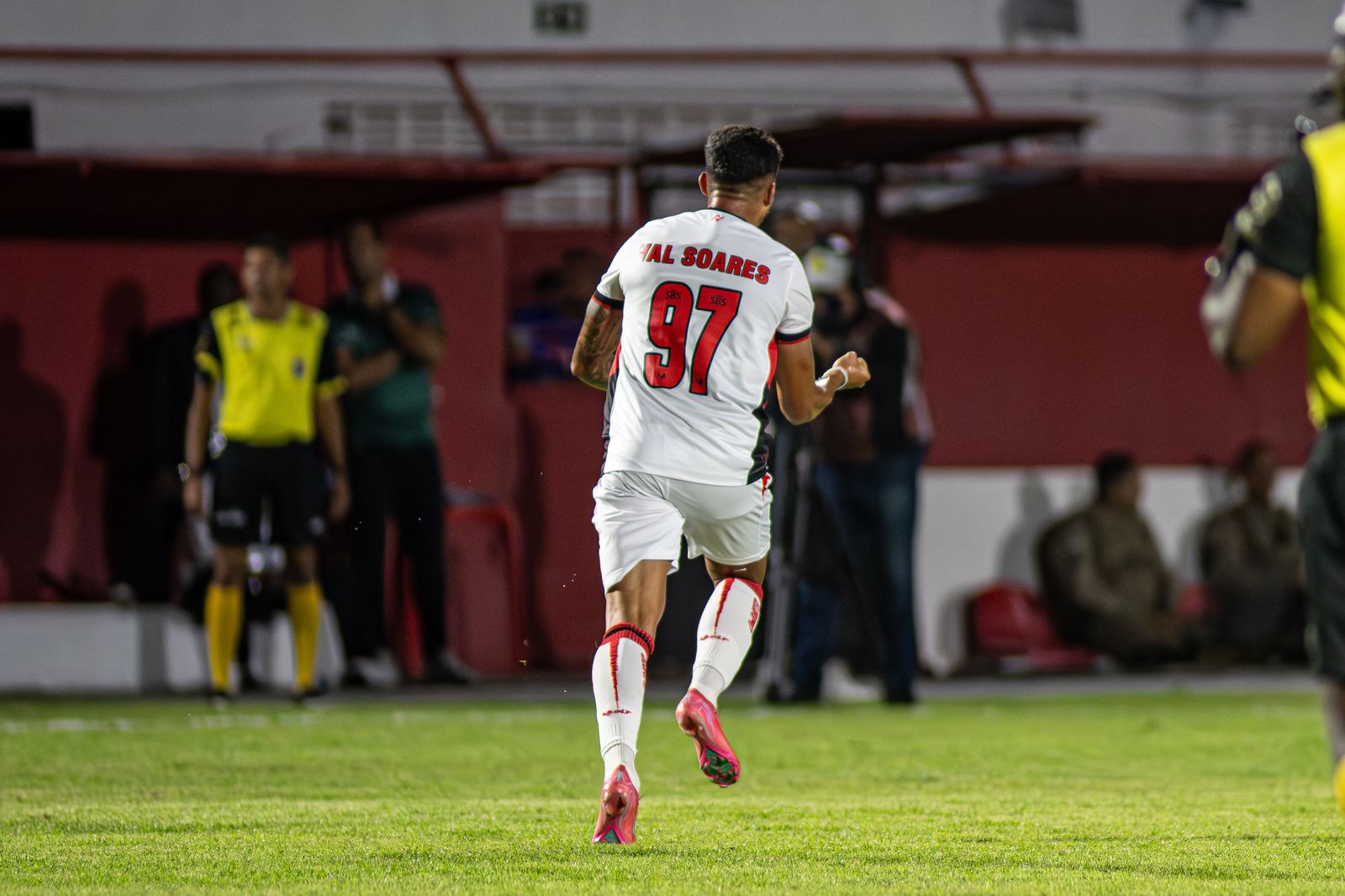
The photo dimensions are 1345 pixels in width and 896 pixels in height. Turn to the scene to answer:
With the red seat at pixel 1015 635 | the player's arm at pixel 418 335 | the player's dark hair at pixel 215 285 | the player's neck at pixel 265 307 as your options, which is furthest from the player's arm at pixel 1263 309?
the red seat at pixel 1015 635

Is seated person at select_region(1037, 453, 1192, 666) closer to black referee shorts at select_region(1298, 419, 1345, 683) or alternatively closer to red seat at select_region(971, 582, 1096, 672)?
red seat at select_region(971, 582, 1096, 672)

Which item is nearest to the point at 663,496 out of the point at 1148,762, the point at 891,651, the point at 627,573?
the point at 627,573

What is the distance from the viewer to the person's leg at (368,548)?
551 inches

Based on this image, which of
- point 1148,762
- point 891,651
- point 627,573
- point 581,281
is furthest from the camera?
point 581,281

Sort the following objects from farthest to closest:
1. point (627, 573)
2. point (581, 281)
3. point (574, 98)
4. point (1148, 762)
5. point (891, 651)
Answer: point (574, 98)
point (581, 281)
point (891, 651)
point (1148, 762)
point (627, 573)

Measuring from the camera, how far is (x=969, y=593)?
16.0 metres

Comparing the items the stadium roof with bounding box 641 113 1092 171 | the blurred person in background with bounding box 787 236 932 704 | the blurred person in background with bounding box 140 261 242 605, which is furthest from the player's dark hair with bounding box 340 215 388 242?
the blurred person in background with bounding box 787 236 932 704

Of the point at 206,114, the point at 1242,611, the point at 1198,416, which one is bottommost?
the point at 1242,611

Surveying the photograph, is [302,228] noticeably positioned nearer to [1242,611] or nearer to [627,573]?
[1242,611]

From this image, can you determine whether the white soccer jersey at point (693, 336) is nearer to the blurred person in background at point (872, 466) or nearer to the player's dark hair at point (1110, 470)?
the blurred person in background at point (872, 466)

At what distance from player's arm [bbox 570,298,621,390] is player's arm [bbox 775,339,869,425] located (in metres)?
0.48

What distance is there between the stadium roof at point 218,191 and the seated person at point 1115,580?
4.84 meters

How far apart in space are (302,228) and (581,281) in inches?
76.4

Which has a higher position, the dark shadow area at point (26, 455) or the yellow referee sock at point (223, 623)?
the dark shadow area at point (26, 455)
